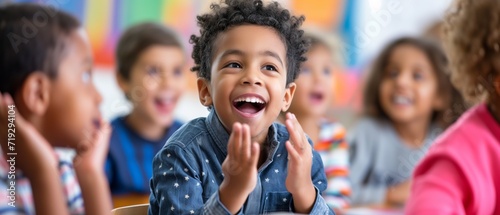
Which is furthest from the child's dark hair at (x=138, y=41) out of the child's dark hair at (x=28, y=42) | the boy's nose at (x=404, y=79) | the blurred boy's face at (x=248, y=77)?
the blurred boy's face at (x=248, y=77)

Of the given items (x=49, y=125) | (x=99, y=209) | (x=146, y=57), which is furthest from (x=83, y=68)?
(x=146, y=57)

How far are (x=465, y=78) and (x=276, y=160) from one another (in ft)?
1.36

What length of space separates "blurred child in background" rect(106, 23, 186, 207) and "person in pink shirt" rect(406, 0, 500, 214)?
0.94m

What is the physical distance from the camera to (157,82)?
6.89 ft

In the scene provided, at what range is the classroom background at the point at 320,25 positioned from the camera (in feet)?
7.45

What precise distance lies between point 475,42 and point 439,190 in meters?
0.25

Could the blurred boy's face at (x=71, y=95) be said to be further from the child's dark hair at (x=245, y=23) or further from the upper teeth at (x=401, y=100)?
the upper teeth at (x=401, y=100)

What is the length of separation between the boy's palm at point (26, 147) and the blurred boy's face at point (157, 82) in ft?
2.02

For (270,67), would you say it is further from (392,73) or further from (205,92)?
(392,73)

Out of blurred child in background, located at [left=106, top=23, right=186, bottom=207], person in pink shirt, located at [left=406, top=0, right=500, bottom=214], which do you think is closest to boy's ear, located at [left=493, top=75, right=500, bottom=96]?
person in pink shirt, located at [left=406, top=0, right=500, bottom=214]

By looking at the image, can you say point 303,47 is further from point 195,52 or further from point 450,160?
point 450,160

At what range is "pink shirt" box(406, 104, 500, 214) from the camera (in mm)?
1027

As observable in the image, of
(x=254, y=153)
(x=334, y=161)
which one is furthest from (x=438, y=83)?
(x=254, y=153)

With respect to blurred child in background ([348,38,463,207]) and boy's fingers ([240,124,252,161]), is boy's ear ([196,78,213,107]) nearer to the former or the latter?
boy's fingers ([240,124,252,161])
